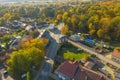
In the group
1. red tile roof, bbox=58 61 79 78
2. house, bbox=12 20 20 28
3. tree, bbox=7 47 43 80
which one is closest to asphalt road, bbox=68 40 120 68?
red tile roof, bbox=58 61 79 78

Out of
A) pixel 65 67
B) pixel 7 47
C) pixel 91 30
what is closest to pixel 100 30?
pixel 91 30

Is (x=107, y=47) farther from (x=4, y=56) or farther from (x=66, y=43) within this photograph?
(x=4, y=56)

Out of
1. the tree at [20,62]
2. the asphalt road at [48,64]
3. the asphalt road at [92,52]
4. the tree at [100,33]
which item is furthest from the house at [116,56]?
the tree at [20,62]

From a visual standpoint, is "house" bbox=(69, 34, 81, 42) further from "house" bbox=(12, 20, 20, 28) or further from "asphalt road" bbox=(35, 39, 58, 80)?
"house" bbox=(12, 20, 20, 28)

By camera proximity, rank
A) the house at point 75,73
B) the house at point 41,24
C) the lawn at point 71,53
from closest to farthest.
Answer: the house at point 75,73, the lawn at point 71,53, the house at point 41,24

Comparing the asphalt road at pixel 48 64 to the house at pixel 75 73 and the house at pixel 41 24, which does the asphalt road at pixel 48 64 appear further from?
the house at pixel 41 24

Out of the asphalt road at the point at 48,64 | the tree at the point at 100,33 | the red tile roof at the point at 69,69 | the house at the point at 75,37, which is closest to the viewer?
the red tile roof at the point at 69,69
